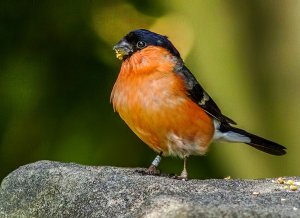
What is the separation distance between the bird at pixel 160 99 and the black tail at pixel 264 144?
2.47ft

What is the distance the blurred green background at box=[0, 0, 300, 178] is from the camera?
6.52 meters

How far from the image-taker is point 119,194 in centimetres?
443

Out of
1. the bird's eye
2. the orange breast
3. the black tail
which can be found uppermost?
the bird's eye

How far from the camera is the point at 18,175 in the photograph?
496cm

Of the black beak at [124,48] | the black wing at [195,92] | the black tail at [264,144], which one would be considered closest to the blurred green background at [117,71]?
the black tail at [264,144]

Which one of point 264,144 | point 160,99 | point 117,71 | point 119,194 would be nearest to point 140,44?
point 160,99

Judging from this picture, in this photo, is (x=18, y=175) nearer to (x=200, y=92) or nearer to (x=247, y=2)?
(x=200, y=92)

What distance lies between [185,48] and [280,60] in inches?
24.3

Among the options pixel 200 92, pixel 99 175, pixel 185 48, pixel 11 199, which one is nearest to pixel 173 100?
pixel 200 92

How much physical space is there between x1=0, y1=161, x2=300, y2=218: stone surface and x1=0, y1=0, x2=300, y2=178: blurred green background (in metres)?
1.41

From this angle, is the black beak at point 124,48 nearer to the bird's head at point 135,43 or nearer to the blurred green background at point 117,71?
the bird's head at point 135,43

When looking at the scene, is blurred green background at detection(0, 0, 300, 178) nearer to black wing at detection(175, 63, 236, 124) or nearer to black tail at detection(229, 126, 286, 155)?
black tail at detection(229, 126, 286, 155)

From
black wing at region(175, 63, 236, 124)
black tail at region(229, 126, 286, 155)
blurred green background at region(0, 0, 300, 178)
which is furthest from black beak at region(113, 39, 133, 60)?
blurred green background at region(0, 0, 300, 178)

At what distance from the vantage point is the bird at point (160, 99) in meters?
5.09
